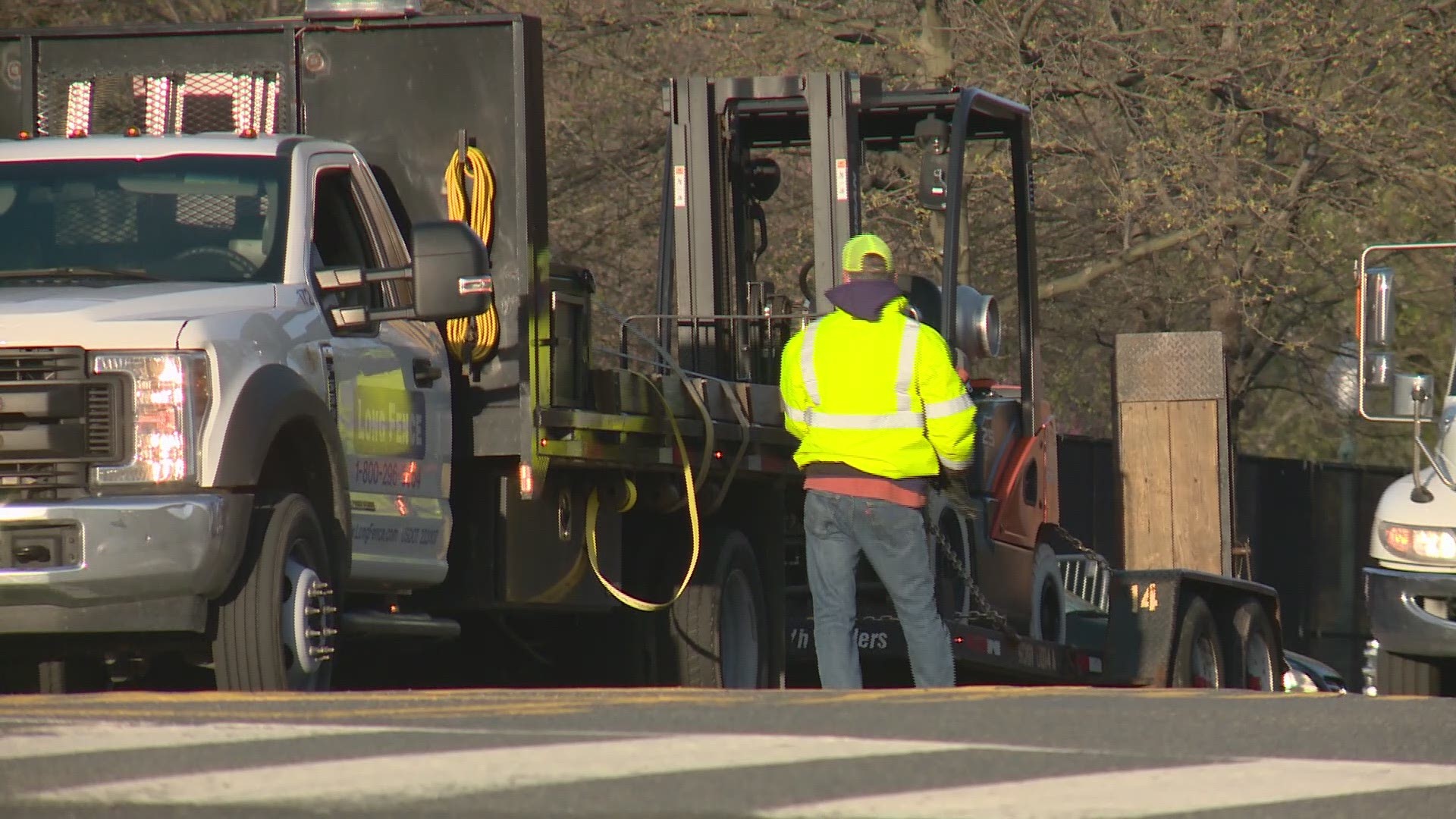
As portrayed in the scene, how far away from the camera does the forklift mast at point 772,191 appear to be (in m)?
12.6

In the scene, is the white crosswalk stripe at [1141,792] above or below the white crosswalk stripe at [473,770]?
below

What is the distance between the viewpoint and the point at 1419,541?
11.7 meters

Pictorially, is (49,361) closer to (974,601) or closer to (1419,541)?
(974,601)

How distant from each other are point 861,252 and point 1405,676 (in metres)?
3.65

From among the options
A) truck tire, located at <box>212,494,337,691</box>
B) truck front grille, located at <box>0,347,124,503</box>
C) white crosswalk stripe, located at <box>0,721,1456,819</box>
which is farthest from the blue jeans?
white crosswalk stripe, located at <box>0,721,1456,819</box>

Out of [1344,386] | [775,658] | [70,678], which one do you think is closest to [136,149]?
[70,678]

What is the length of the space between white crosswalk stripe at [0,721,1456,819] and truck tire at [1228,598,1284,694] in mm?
7641

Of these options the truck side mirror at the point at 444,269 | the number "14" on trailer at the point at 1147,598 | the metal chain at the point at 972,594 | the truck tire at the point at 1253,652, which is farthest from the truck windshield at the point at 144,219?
the truck tire at the point at 1253,652

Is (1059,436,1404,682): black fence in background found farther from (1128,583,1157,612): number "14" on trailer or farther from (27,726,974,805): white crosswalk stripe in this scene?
(27,726,974,805): white crosswalk stripe

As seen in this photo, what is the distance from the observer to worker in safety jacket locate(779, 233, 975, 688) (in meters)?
10.2

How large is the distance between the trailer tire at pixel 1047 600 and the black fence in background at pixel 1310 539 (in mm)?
7035

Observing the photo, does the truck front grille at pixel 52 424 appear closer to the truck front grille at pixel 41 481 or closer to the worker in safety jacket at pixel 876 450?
the truck front grille at pixel 41 481

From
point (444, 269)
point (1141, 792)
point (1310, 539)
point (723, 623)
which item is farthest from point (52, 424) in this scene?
point (1310, 539)

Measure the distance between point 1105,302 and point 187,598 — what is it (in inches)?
679
